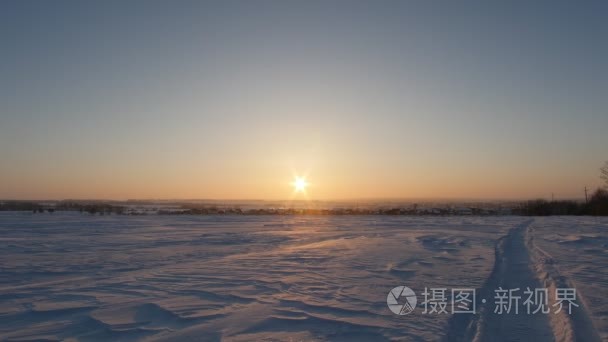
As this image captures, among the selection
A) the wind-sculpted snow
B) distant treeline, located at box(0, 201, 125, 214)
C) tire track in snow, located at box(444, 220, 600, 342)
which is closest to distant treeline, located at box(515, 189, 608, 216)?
the wind-sculpted snow

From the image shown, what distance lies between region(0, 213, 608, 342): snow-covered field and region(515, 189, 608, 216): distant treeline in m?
37.5

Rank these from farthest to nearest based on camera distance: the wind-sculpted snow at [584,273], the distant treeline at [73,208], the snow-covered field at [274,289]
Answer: the distant treeline at [73,208] < the wind-sculpted snow at [584,273] < the snow-covered field at [274,289]

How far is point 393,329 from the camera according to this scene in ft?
16.1

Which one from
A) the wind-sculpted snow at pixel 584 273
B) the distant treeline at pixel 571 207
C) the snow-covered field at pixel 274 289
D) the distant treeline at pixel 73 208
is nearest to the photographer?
the snow-covered field at pixel 274 289

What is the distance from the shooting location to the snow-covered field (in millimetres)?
4801

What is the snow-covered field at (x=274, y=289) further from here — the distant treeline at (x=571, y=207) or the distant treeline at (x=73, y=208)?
the distant treeline at (x=571, y=207)

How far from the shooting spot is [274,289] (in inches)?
276

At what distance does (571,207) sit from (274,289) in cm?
5049

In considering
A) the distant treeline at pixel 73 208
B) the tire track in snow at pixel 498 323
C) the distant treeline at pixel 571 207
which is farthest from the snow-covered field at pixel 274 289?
the distant treeline at pixel 571 207

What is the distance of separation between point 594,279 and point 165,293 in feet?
24.2

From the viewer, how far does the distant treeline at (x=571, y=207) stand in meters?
43.9

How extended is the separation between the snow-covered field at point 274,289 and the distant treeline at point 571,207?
1478 inches

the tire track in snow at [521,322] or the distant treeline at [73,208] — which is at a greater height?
the distant treeline at [73,208]

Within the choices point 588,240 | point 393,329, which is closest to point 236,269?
point 393,329
